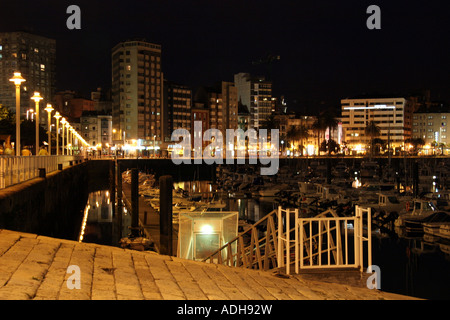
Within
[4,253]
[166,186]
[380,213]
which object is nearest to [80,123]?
[380,213]

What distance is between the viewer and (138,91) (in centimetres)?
17300

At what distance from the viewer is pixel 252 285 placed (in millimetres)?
9375

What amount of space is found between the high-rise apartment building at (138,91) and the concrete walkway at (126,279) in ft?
540

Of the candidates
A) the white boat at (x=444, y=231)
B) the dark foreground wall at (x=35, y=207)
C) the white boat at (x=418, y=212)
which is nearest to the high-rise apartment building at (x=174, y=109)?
the dark foreground wall at (x=35, y=207)

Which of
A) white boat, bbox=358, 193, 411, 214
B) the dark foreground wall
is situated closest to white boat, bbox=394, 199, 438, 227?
white boat, bbox=358, 193, 411, 214

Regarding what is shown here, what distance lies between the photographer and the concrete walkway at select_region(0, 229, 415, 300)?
24.9 ft

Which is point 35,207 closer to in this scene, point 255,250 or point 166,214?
point 166,214

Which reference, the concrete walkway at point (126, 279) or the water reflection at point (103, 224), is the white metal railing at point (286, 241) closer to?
the concrete walkway at point (126, 279)

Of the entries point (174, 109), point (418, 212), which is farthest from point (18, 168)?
point (174, 109)

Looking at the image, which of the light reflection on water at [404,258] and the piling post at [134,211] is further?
the piling post at [134,211]

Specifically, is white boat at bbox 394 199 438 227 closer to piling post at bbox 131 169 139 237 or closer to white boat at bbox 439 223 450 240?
white boat at bbox 439 223 450 240

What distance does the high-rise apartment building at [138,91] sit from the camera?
567ft
